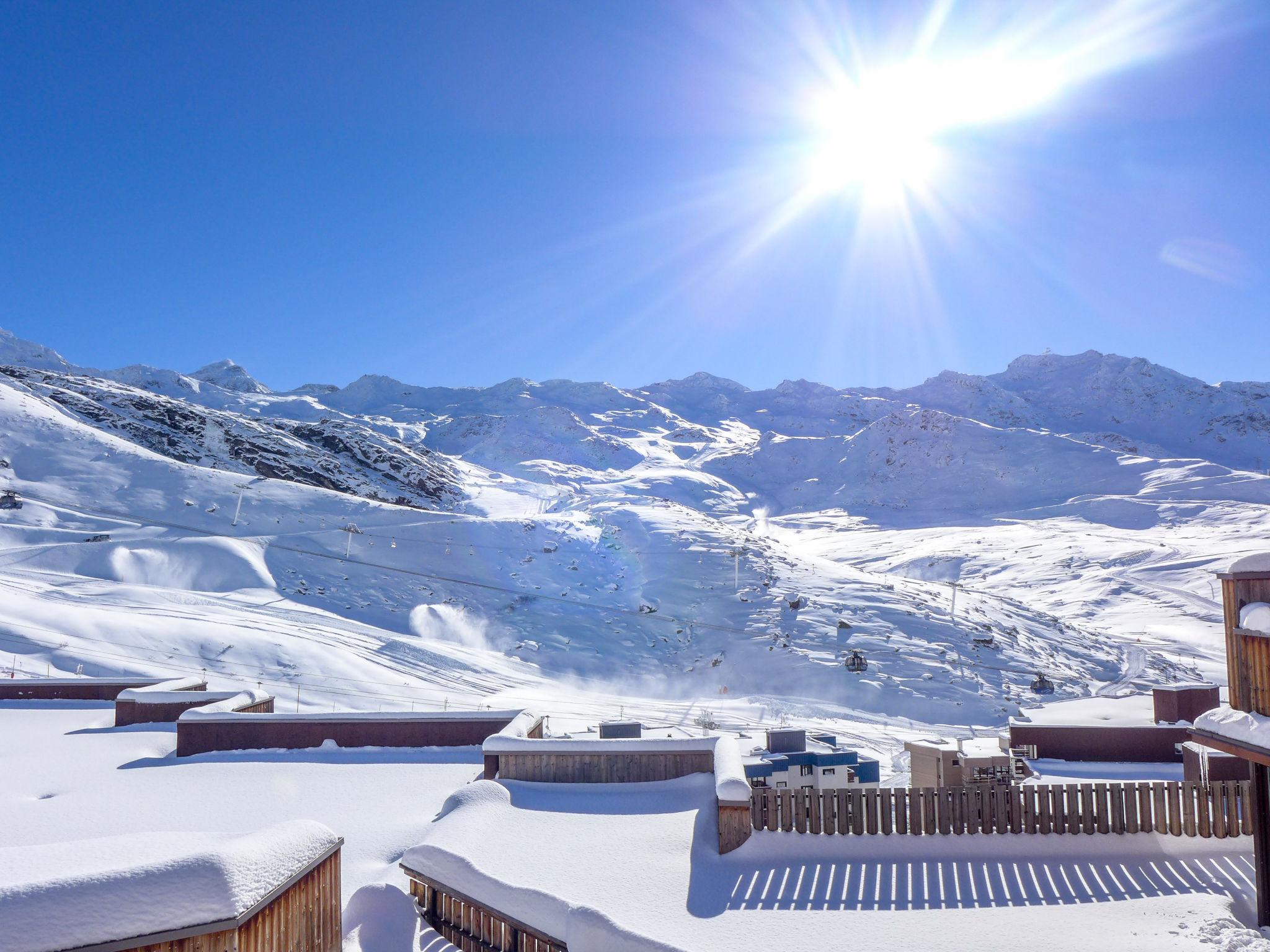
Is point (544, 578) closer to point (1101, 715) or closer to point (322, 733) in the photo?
point (1101, 715)

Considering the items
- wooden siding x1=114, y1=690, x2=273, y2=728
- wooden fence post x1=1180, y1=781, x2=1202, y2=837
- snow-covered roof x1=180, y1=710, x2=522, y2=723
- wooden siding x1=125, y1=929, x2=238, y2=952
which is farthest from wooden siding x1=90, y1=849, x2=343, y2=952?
wooden siding x1=114, y1=690, x2=273, y2=728

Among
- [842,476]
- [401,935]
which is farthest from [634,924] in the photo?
[842,476]

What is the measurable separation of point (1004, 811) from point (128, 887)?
28.0ft

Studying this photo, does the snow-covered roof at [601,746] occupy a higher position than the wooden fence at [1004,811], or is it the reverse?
the snow-covered roof at [601,746]

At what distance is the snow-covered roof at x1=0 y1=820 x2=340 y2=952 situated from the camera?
383 cm

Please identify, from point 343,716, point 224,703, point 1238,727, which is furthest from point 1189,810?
point 224,703

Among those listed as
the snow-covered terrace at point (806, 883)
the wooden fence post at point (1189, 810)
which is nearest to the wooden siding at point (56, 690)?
the snow-covered terrace at point (806, 883)

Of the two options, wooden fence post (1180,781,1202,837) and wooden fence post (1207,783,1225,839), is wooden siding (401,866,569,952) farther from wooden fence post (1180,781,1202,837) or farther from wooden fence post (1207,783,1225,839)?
wooden fence post (1207,783,1225,839)

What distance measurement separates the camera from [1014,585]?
7219 cm

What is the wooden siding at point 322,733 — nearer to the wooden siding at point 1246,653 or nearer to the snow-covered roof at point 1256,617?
the wooden siding at point 1246,653

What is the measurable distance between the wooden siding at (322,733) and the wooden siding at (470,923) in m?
5.68

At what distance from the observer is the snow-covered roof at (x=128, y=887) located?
3.83 metres

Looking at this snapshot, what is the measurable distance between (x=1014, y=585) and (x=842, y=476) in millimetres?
71954

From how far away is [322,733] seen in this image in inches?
517
